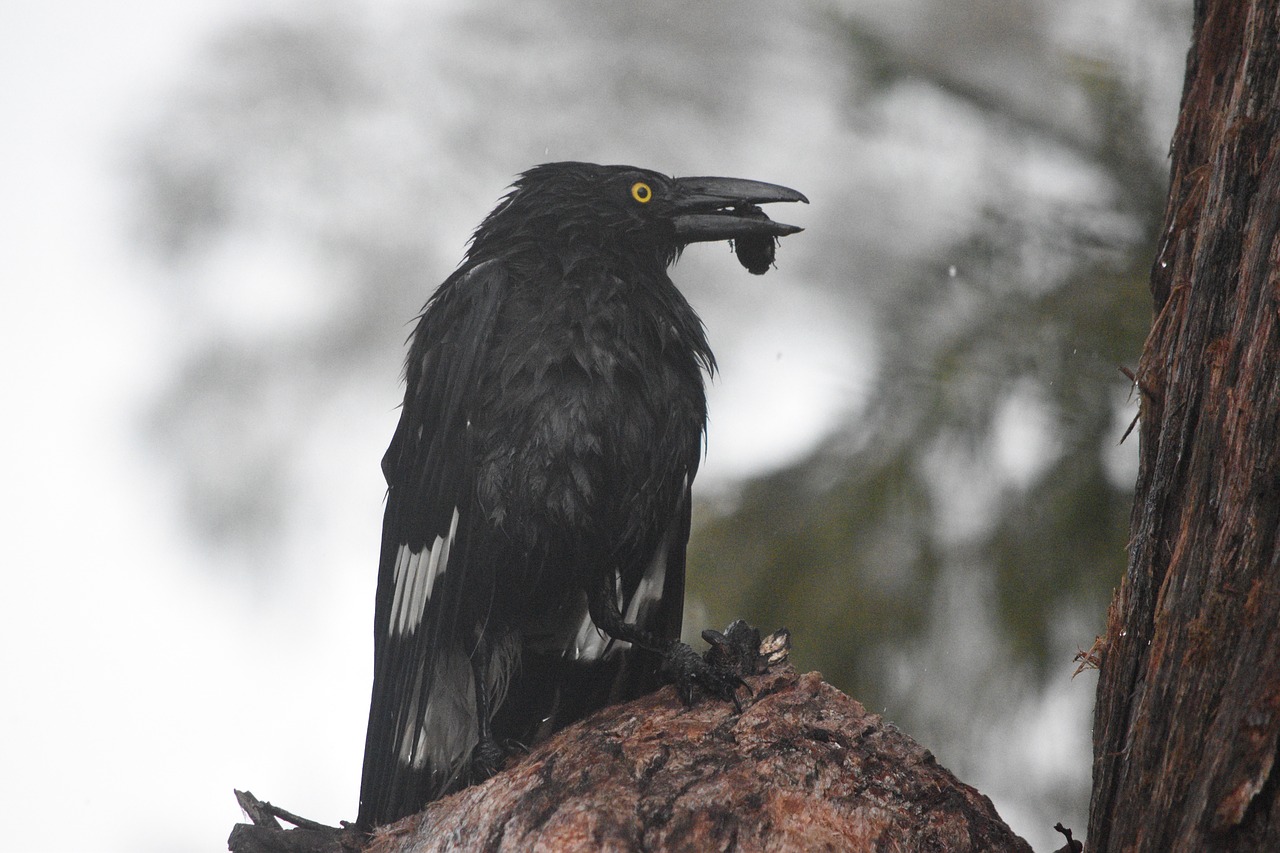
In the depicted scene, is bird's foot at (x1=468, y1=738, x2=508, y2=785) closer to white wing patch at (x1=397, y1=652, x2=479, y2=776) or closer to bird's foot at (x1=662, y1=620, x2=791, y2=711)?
white wing patch at (x1=397, y1=652, x2=479, y2=776)

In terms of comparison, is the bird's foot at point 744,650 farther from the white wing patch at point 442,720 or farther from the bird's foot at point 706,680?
the white wing patch at point 442,720

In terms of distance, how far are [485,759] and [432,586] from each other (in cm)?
47

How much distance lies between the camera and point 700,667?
2252 mm

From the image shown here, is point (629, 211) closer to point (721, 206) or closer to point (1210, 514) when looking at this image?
point (721, 206)

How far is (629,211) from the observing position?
3096 millimetres

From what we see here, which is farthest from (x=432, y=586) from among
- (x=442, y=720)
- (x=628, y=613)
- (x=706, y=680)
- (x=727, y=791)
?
(x=727, y=791)

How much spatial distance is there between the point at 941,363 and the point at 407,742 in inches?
79.0

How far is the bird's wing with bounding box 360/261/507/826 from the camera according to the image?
2.68 metres

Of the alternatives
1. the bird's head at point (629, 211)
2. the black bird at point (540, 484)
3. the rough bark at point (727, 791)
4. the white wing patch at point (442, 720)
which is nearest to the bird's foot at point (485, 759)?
the black bird at point (540, 484)

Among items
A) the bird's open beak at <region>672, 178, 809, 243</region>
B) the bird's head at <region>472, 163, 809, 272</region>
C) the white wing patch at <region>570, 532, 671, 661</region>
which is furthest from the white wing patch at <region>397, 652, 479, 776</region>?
the bird's open beak at <region>672, 178, 809, 243</region>

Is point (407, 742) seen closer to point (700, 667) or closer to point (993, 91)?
point (700, 667)

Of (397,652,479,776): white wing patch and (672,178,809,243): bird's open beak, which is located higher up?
(672,178,809,243): bird's open beak

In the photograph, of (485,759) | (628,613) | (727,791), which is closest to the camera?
(727,791)

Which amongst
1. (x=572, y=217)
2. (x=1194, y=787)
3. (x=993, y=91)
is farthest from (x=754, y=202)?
(x=1194, y=787)
